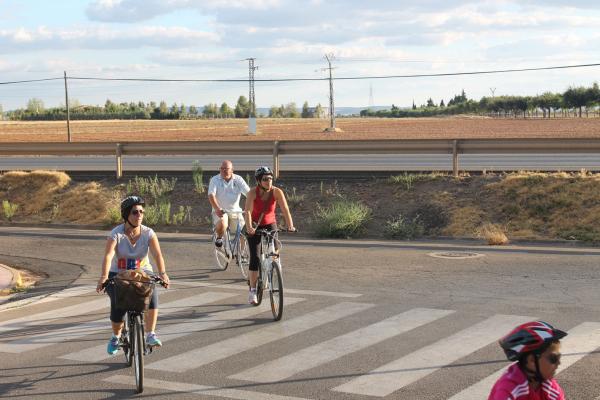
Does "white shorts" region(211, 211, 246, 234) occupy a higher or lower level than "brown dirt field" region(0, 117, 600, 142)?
higher

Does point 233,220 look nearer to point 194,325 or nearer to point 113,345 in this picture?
point 194,325

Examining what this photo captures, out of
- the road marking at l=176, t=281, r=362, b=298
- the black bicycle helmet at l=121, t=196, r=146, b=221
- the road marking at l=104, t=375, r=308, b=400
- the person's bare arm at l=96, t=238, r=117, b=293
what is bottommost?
the road marking at l=176, t=281, r=362, b=298

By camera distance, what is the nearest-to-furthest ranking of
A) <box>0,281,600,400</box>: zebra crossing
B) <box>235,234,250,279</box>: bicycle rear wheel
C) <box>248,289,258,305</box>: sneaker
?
<box>0,281,600,400</box>: zebra crossing, <box>248,289,258,305</box>: sneaker, <box>235,234,250,279</box>: bicycle rear wheel

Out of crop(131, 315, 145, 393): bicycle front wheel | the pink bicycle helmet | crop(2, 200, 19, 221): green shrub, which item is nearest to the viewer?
the pink bicycle helmet

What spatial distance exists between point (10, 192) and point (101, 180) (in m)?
2.72

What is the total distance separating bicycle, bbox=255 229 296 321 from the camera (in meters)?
10.6

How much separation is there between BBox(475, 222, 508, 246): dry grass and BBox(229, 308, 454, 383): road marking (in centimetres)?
642

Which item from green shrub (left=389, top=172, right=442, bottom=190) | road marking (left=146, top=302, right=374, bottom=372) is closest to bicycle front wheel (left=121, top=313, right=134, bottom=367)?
road marking (left=146, top=302, right=374, bottom=372)

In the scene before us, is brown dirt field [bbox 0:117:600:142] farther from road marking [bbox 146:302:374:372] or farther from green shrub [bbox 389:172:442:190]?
road marking [bbox 146:302:374:372]

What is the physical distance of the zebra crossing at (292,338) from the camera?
26.0 ft

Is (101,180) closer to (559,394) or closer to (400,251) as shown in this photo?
(400,251)

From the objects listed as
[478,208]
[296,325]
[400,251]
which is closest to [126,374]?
[296,325]

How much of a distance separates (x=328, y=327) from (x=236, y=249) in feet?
12.6

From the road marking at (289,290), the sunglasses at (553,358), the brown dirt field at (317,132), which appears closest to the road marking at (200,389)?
the sunglasses at (553,358)
